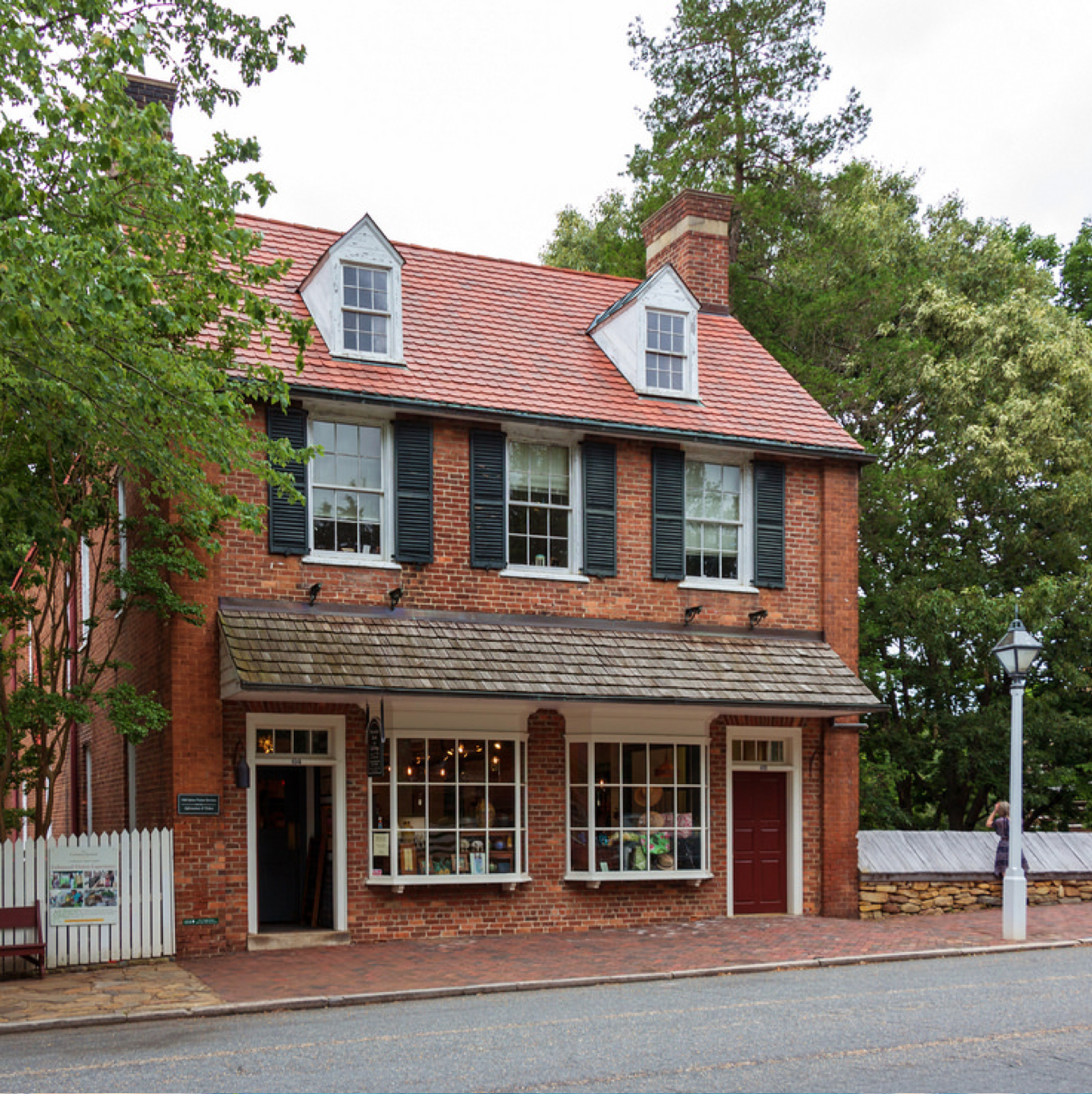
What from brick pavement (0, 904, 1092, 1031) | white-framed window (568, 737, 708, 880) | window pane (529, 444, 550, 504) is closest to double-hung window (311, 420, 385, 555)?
window pane (529, 444, 550, 504)

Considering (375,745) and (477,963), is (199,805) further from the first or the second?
(477,963)

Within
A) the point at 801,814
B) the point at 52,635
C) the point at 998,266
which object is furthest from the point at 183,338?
the point at 998,266

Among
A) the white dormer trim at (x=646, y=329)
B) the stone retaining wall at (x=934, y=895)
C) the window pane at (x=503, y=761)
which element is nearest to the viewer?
the window pane at (x=503, y=761)

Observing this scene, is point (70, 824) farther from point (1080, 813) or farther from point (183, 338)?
point (1080, 813)

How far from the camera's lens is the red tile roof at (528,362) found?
659 inches

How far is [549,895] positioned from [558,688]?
281 cm

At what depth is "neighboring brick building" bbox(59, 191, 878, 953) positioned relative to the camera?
1527 cm

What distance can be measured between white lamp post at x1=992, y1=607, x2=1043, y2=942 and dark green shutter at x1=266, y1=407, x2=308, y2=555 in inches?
336

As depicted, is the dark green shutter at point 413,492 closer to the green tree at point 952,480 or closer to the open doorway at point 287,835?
the open doorway at point 287,835

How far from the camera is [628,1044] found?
9.25 m

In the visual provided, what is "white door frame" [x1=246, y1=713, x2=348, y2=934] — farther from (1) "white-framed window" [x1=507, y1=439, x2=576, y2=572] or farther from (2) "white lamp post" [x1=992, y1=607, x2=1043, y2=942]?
(2) "white lamp post" [x1=992, y1=607, x2=1043, y2=942]

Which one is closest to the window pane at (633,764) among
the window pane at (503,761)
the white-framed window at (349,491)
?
the window pane at (503,761)

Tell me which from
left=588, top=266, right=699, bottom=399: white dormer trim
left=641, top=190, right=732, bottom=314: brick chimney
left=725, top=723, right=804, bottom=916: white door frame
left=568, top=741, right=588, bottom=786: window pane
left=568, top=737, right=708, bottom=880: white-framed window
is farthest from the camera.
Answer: left=641, top=190, right=732, bottom=314: brick chimney

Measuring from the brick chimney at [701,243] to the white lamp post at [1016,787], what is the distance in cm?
783
